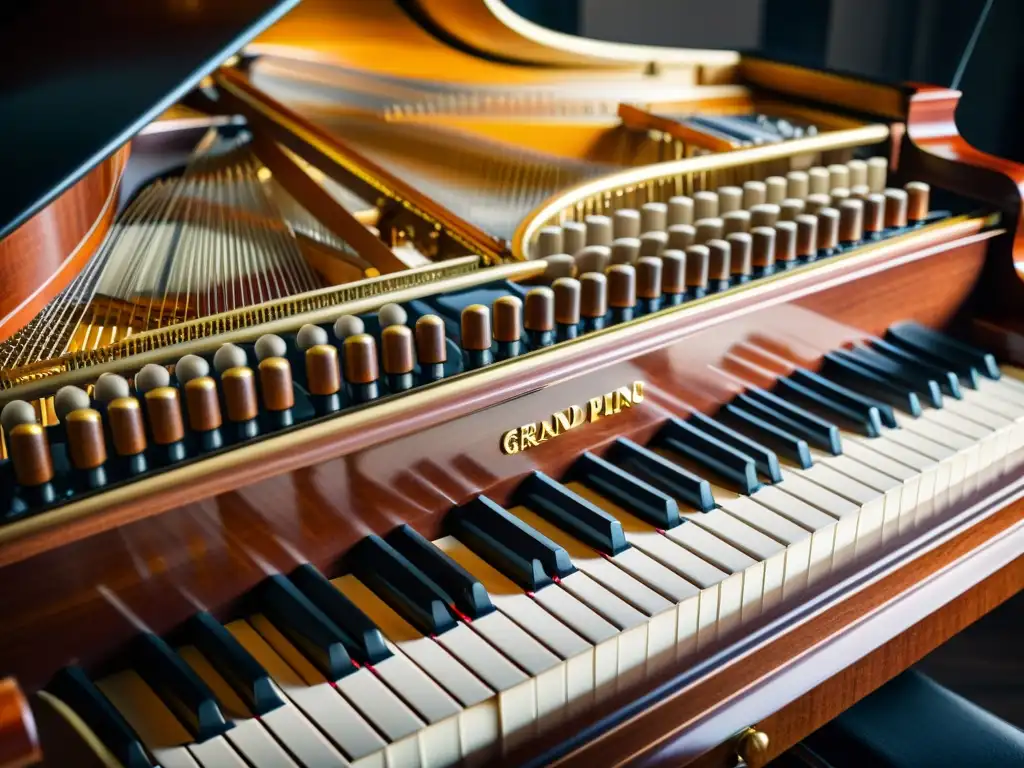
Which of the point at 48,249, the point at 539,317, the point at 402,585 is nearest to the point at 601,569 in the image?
the point at 402,585

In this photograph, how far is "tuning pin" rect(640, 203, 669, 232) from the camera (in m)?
2.08

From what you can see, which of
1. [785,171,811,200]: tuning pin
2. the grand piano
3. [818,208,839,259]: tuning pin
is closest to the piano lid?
the grand piano

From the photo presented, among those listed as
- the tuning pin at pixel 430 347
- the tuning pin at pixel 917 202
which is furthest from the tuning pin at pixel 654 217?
the tuning pin at pixel 430 347

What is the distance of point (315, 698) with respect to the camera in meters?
1.32

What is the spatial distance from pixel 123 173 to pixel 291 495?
1.25m

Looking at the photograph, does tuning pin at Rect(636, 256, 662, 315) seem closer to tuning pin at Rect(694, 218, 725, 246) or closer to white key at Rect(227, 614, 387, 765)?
tuning pin at Rect(694, 218, 725, 246)

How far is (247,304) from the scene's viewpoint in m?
1.85

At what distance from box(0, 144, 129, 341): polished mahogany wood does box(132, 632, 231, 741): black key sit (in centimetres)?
48

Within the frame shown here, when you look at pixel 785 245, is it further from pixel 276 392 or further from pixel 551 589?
pixel 276 392

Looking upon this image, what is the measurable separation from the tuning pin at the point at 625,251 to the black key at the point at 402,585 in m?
0.72

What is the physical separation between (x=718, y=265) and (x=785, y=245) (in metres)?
0.21

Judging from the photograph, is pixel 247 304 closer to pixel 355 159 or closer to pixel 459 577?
pixel 355 159

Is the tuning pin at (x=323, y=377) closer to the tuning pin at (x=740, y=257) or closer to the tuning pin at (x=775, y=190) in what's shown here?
the tuning pin at (x=740, y=257)

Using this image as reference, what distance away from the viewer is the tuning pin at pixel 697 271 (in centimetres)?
188
